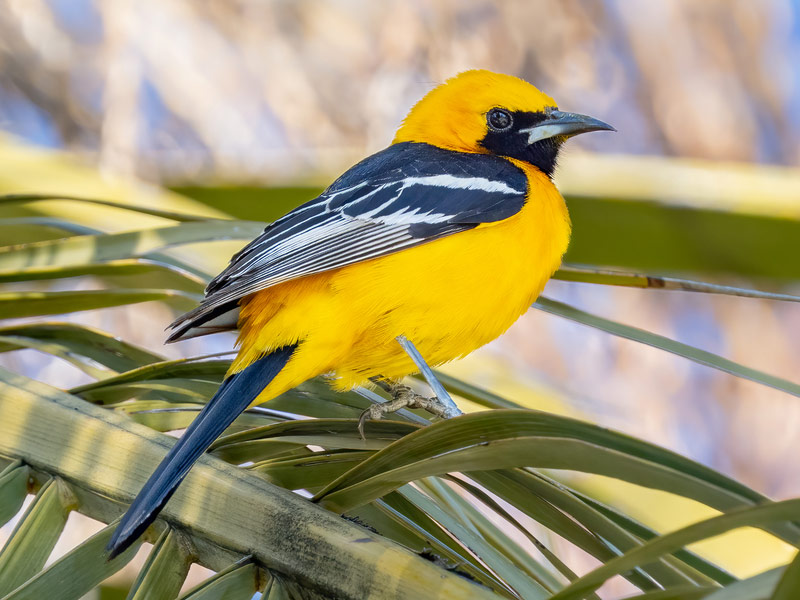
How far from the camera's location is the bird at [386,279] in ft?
6.81

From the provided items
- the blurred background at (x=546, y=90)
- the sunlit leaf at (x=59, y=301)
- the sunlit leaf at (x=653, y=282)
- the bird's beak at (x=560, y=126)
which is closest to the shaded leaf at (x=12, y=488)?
the sunlit leaf at (x=59, y=301)

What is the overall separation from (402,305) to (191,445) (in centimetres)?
81

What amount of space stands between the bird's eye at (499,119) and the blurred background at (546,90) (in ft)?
9.94

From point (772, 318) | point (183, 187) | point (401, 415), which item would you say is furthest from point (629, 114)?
point (401, 415)

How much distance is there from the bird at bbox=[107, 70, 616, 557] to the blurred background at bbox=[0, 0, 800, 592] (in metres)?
3.48

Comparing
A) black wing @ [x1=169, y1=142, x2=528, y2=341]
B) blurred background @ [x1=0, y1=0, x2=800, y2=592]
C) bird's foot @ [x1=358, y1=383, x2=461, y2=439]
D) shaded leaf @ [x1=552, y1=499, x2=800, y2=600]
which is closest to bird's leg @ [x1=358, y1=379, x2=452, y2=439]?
bird's foot @ [x1=358, y1=383, x2=461, y2=439]

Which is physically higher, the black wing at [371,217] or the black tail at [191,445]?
the black wing at [371,217]

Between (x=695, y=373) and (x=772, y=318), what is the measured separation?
0.77m

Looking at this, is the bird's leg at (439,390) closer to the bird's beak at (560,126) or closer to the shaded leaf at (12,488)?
the shaded leaf at (12,488)

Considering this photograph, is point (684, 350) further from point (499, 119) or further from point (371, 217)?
point (499, 119)

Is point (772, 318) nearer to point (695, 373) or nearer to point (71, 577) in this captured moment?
point (695, 373)

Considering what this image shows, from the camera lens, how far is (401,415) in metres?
2.03

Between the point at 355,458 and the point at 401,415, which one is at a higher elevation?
the point at 401,415

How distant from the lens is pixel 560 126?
2863mm
